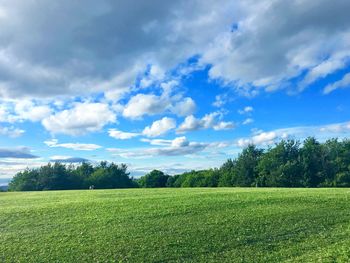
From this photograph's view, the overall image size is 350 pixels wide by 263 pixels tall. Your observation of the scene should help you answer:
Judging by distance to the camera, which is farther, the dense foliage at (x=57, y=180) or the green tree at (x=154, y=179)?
the green tree at (x=154, y=179)

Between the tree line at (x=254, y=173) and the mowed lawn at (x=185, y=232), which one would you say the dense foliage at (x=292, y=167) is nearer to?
the tree line at (x=254, y=173)

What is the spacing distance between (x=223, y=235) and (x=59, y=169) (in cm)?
10354

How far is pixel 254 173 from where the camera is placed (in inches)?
4050

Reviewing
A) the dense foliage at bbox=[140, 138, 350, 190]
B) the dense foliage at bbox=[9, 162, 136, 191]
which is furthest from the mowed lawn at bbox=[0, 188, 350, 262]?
the dense foliage at bbox=[9, 162, 136, 191]

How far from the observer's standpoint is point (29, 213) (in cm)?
2462

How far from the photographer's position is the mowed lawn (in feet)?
49.4

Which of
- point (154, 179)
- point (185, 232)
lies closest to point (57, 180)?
point (154, 179)

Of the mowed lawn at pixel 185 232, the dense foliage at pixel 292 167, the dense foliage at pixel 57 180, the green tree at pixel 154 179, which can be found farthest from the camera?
the green tree at pixel 154 179

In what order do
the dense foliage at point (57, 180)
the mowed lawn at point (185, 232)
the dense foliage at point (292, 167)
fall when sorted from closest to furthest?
the mowed lawn at point (185, 232), the dense foliage at point (292, 167), the dense foliage at point (57, 180)

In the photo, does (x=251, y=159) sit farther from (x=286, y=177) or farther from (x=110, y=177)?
(x=110, y=177)

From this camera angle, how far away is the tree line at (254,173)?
90688 mm

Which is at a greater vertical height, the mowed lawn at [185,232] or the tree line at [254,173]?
the tree line at [254,173]

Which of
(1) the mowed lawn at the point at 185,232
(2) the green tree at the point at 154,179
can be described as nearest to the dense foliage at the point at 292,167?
(2) the green tree at the point at 154,179

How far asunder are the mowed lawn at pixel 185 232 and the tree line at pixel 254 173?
67.9 meters
